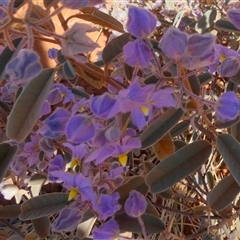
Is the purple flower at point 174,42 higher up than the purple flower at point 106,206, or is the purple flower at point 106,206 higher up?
the purple flower at point 174,42

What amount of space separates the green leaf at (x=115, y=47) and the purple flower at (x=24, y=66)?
0.17 m

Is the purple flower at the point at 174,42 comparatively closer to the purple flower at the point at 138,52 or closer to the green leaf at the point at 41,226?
the purple flower at the point at 138,52

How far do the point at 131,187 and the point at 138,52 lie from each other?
279 mm

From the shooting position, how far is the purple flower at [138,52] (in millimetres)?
533

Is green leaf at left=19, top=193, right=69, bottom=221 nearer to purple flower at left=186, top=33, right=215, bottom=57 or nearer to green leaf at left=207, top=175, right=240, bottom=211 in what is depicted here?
green leaf at left=207, top=175, right=240, bottom=211

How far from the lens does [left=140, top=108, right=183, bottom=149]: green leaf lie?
0.64 m

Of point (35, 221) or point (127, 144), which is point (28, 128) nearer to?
point (127, 144)

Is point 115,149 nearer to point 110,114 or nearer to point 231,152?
point 110,114

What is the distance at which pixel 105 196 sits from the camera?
659mm

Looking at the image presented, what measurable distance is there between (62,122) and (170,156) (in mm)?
179

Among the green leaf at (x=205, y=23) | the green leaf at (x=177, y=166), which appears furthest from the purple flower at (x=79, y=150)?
the green leaf at (x=205, y=23)

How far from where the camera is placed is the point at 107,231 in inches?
26.7

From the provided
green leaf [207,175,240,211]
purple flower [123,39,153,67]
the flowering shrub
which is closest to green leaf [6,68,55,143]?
the flowering shrub

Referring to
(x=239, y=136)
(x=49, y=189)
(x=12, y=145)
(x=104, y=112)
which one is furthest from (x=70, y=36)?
(x=49, y=189)
